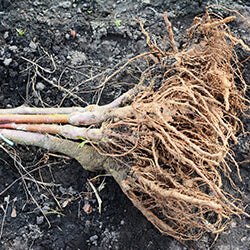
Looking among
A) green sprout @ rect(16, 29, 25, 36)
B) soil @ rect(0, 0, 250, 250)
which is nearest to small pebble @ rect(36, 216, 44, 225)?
soil @ rect(0, 0, 250, 250)

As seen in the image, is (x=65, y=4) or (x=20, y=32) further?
(x=65, y=4)

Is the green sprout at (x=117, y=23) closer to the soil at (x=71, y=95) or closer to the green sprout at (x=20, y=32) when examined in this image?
the soil at (x=71, y=95)

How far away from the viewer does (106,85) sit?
2.04 metres

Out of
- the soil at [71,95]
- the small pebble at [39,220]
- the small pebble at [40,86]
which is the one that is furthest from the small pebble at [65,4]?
the small pebble at [39,220]

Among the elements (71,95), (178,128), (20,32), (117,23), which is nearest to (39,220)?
(71,95)

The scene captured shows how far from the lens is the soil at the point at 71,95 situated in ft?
5.97

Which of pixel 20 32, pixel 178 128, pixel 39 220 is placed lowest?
pixel 39 220

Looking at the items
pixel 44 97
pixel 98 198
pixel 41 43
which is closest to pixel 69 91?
pixel 44 97

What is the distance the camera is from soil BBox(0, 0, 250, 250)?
182 centimetres

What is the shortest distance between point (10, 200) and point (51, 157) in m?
0.40

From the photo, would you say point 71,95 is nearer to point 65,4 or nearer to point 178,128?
point 65,4

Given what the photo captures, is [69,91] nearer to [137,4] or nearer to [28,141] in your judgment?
[28,141]

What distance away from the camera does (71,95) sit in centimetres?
205

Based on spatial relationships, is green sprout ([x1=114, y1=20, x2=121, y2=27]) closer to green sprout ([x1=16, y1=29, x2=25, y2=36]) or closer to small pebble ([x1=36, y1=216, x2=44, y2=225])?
green sprout ([x1=16, y1=29, x2=25, y2=36])
